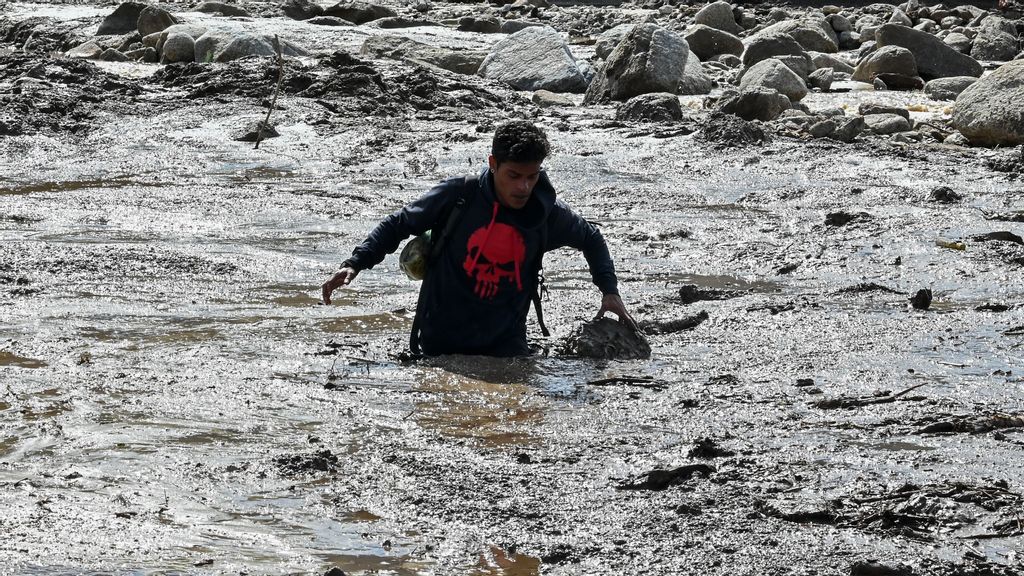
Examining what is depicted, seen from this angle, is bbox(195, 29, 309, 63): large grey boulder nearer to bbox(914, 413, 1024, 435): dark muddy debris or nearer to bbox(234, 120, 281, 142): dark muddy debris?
bbox(234, 120, 281, 142): dark muddy debris

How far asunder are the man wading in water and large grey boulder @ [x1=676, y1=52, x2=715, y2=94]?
344 inches

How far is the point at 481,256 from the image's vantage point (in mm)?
5180

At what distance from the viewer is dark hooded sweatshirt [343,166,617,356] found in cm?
513

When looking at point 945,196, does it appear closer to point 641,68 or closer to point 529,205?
point 529,205

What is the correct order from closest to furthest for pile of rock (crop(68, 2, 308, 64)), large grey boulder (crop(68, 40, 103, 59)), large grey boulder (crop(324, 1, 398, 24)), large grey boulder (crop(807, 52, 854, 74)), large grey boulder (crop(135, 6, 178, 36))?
large grey boulder (crop(807, 52, 854, 74)) → pile of rock (crop(68, 2, 308, 64)) → large grey boulder (crop(68, 40, 103, 59)) → large grey boulder (crop(135, 6, 178, 36)) → large grey boulder (crop(324, 1, 398, 24))

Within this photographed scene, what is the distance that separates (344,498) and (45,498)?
2.81ft

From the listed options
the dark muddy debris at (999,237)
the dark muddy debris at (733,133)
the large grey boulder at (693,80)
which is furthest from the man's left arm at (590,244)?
the large grey boulder at (693,80)

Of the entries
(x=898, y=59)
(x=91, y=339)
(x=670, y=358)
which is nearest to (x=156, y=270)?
(x=91, y=339)

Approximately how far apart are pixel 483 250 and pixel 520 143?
1.84ft

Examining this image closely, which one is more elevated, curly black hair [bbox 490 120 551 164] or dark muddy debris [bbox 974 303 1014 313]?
curly black hair [bbox 490 120 551 164]

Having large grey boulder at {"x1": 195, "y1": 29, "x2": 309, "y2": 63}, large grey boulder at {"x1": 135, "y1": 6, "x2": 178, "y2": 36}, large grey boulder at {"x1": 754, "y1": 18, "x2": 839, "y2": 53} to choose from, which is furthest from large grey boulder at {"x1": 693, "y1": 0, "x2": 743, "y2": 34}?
large grey boulder at {"x1": 135, "y1": 6, "x2": 178, "y2": 36}

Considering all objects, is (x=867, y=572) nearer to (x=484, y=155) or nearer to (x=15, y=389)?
(x=15, y=389)

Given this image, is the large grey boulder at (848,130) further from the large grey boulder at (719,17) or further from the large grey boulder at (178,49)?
the large grey boulder at (178,49)

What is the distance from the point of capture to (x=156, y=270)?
707 cm
